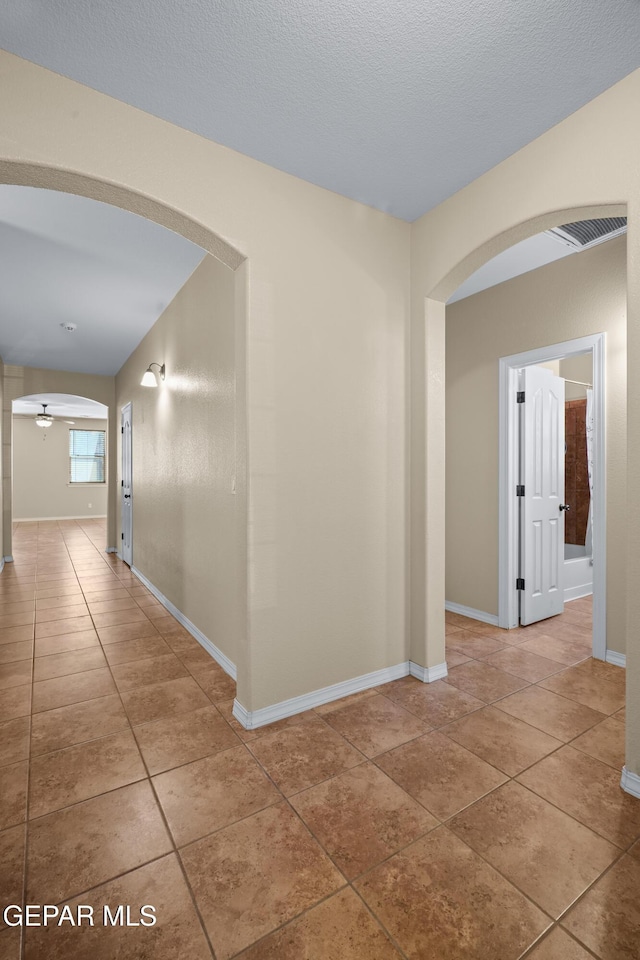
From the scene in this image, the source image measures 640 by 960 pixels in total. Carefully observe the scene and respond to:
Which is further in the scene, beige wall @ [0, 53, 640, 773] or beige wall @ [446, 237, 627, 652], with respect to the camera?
beige wall @ [446, 237, 627, 652]

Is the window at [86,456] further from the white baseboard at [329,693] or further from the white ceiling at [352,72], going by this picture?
the white baseboard at [329,693]

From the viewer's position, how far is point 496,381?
12.5 ft

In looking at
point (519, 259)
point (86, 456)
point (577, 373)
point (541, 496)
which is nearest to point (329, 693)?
point (541, 496)

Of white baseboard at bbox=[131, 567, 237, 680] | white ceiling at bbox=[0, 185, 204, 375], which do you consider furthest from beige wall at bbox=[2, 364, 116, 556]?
white baseboard at bbox=[131, 567, 237, 680]

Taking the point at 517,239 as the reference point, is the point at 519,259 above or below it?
above

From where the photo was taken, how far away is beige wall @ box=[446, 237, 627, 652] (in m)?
3.02

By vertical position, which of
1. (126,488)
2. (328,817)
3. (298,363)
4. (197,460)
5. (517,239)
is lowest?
(328,817)

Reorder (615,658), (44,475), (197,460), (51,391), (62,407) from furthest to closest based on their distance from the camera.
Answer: (44,475), (62,407), (51,391), (197,460), (615,658)

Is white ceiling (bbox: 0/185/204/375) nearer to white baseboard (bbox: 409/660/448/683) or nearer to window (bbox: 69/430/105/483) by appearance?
white baseboard (bbox: 409/660/448/683)

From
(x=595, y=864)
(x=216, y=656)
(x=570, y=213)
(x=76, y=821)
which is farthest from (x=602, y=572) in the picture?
(x=76, y=821)

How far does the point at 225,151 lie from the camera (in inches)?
87.7

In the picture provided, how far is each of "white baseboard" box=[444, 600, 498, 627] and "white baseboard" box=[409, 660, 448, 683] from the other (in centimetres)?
113

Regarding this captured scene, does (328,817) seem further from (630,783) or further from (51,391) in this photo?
(51,391)

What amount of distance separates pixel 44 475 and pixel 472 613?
1187 cm
